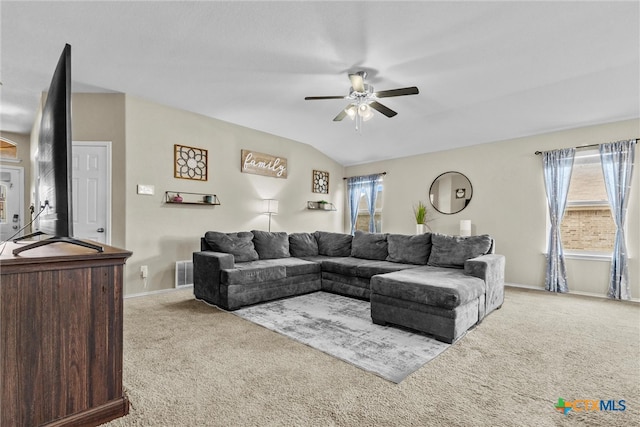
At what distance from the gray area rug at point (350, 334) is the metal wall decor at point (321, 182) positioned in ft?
10.5

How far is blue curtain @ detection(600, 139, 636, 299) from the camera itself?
3975 mm

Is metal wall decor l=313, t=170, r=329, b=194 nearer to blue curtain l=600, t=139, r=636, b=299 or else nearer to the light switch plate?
the light switch plate

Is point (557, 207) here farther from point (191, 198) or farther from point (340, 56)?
point (191, 198)

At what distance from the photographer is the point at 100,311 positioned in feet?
4.70

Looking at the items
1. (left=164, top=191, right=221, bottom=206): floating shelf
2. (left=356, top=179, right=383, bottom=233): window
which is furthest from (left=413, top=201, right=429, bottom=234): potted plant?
(left=164, top=191, right=221, bottom=206): floating shelf

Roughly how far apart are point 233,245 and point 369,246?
199 cm

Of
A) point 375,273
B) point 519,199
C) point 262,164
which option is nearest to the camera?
point 375,273

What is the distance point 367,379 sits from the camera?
1939 mm

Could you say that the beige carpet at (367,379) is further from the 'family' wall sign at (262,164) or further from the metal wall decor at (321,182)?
the metal wall decor at (321,182)

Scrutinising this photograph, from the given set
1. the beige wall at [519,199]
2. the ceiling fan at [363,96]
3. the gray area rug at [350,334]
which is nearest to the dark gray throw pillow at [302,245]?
the gray area rug at [350,334]

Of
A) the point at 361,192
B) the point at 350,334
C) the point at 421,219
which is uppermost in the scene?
the point at 361,192

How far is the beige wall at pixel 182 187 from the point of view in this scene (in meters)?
4.08

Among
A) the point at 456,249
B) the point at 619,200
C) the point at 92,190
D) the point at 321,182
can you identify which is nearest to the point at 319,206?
the point at 321,182

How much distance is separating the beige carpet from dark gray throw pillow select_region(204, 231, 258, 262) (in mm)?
1156
